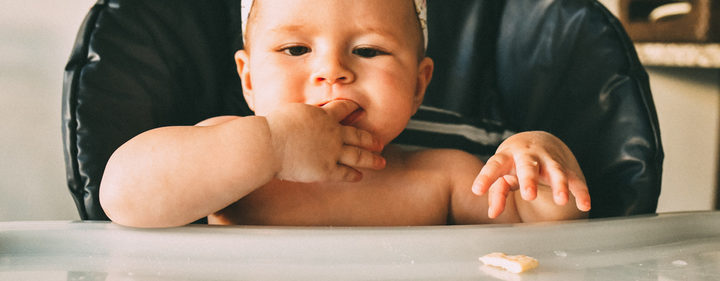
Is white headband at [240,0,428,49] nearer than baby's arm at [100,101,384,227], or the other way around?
baby's arm at [100,101,384,227]

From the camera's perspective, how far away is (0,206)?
1.46 metres

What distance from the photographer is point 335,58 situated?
2.39ft

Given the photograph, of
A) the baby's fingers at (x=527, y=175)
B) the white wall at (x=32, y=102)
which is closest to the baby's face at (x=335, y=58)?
the baby's fingers at (x=527, y=175)

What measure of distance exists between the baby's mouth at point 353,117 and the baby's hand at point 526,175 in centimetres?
22

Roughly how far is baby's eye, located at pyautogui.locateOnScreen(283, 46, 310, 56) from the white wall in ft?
3.44

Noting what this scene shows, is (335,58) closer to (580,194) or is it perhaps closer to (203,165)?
(203,165)

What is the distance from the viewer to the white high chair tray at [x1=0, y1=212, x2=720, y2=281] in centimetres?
46

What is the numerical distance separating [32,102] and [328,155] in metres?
1.24

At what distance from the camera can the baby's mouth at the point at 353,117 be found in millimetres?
736

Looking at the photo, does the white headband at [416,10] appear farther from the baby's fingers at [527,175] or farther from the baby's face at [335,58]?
the baby's fingers at [527,175]

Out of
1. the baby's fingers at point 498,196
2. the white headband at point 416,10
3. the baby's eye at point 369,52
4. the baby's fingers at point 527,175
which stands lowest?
the baby's fingers at point 498,196

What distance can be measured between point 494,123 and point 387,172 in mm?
375

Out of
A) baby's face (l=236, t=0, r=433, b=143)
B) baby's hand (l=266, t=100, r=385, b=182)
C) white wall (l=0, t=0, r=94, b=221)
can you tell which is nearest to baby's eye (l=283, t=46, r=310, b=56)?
baby's face (l=236, t=0, r=433, b=143)

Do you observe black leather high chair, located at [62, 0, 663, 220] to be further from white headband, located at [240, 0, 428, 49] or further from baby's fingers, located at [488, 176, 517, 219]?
baby's fingers, located at [488, 176, 517, 219]
